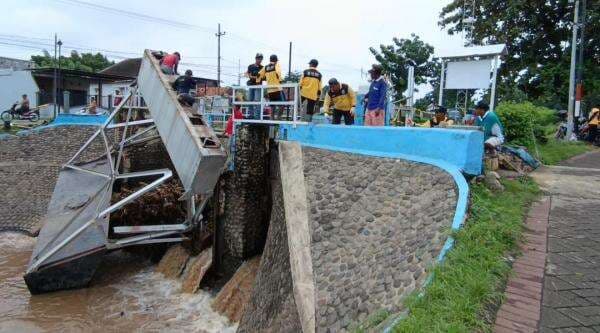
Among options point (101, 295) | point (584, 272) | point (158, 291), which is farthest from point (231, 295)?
point (584, 272)

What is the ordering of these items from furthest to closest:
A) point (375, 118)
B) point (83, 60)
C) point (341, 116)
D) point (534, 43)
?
point (83, 60)
point (534, 43)
point (341, 116)
point (375, 118)

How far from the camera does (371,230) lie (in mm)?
5793

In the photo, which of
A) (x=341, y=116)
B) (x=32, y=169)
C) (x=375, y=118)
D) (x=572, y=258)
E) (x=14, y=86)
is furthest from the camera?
(x=14, y=86)

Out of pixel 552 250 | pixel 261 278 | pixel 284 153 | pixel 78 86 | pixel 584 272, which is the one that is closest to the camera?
pixel 584 272

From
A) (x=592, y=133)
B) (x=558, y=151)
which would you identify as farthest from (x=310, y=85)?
(x=592, y=133)

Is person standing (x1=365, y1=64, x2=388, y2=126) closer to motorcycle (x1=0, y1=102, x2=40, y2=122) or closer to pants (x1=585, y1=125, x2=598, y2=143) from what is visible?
pants (x1=585, y1=125, x2=598, y2=143)

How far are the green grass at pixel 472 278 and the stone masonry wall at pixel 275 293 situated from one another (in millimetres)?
1711

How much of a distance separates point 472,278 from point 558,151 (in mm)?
10672

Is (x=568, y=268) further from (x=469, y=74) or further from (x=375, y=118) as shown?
(x=469, y=74)

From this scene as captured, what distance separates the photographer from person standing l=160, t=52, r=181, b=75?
34.9ft

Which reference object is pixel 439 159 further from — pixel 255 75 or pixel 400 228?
pixel 255 75

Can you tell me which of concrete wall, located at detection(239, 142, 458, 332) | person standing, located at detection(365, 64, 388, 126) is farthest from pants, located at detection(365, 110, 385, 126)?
concrete wall, located at detection(239, 142, 458, 332)

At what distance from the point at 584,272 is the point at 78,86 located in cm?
3154

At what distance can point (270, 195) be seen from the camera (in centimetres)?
1043
